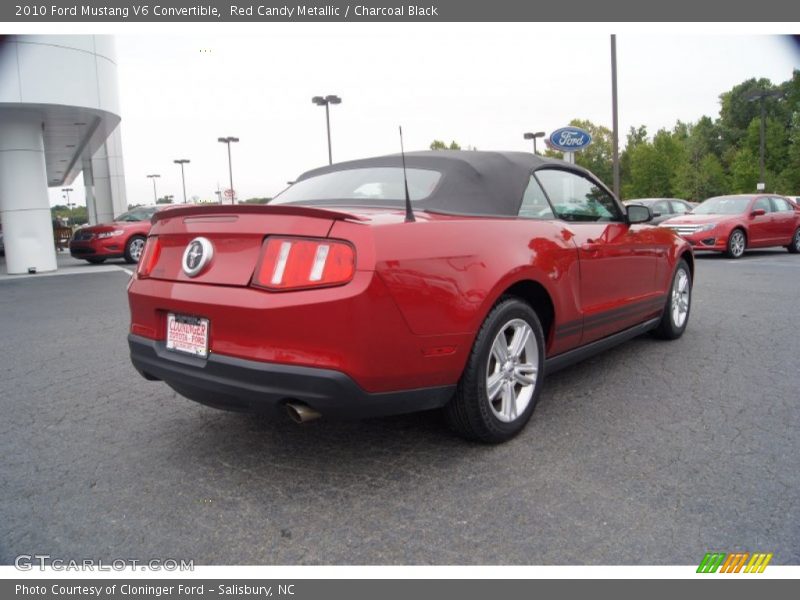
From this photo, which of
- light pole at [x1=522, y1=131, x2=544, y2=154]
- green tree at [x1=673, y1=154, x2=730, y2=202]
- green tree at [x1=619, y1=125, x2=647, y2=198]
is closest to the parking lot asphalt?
light pole at [x1=522, y1=131, x2=544, y2=154]

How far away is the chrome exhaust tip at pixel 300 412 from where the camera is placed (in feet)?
8.09

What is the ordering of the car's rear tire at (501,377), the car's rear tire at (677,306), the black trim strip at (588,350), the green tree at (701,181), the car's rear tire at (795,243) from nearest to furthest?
the car's rear tire at (501,377), the black trim strip at (588,350), the car's rear tire at (677,306), the car's rear tire at (795,243), the green tree at (701,181)

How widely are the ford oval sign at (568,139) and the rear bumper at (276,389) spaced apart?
11.8 m

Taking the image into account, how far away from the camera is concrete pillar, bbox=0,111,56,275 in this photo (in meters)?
14.6

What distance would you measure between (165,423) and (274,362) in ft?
4.70

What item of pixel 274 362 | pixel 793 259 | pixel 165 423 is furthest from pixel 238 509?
pixel 793 259

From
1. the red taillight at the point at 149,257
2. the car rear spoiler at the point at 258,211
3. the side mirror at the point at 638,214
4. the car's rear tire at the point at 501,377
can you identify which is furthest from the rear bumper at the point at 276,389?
the side mirror at the point at 638,214

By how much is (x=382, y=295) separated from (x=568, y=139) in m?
12.4

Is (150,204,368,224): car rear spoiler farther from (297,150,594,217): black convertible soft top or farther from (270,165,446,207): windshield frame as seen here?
(297,150,594,217): black convertible soft top

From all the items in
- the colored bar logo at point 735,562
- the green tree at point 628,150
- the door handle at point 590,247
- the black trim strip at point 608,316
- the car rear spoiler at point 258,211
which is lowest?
the colored bar logo at point 735,562

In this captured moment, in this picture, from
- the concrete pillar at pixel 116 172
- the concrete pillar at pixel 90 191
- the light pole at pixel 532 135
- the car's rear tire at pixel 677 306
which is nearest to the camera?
the car's rear tire at pixel 677 306
